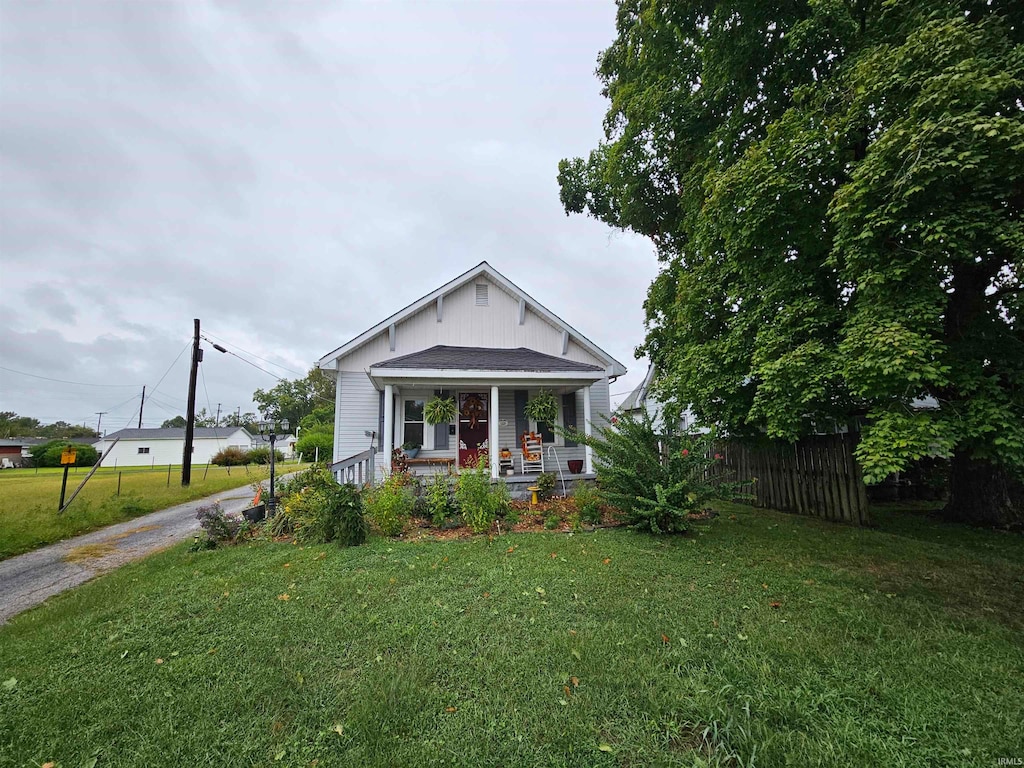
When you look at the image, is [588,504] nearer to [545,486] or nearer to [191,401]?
[545,486]

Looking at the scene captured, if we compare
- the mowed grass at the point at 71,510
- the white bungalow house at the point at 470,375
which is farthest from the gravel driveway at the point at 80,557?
the white bungalow house at the point at 470,375

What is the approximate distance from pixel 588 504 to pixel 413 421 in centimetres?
608

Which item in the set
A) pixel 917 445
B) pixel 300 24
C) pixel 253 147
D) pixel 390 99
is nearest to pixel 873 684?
pixel 917 445

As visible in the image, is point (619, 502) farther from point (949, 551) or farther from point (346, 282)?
point (346, 282)

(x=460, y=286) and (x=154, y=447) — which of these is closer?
(x=460, y=286)

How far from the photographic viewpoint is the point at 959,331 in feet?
14.6

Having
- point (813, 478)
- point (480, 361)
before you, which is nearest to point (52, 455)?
point (480, 361)

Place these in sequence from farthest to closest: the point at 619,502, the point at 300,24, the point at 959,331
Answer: the point at 300,24, the point at 619,502, the point at 959,331

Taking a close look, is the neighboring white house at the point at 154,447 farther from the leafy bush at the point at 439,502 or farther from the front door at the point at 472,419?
the leafy bush at the point at 439,502

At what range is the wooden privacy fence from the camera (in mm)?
7375

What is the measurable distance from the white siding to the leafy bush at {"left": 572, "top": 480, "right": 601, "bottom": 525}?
601 cm

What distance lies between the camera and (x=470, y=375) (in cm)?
993

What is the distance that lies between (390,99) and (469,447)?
34.6 ft

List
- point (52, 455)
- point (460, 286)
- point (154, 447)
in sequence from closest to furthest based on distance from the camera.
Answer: point (460, 286)
point (52, 455)
point (154, 447)
